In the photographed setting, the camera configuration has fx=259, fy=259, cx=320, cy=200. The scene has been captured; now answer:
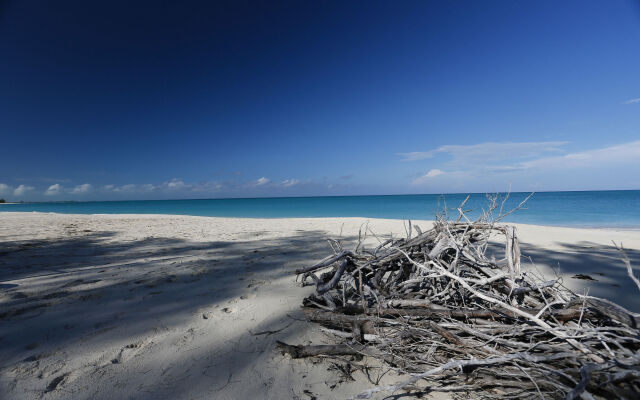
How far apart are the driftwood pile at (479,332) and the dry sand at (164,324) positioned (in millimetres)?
278

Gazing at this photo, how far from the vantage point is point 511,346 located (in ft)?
5.45

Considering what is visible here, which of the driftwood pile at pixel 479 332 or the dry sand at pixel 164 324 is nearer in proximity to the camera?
the driftwood pile at pixel 479 332

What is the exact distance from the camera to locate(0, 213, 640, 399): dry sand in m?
1.77

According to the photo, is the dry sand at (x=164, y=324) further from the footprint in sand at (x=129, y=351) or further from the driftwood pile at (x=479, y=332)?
the driftwood pile at (x=479, y=332)

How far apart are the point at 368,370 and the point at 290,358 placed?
23.9 inches

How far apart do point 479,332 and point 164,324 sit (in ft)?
8.93

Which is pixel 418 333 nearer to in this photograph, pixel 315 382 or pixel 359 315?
pixel 359 315

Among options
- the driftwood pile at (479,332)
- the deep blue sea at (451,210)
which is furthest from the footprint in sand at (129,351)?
the deep blue sea at (451,210)

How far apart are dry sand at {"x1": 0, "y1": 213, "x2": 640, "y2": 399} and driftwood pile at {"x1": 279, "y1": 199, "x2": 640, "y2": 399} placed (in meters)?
0.28

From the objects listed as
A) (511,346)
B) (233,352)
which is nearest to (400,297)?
(511,346)

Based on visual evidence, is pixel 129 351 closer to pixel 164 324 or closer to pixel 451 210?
pixel 164 324

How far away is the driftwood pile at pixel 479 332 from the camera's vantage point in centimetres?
141

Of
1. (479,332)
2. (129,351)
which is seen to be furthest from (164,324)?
(479,332)

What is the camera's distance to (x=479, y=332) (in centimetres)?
169
